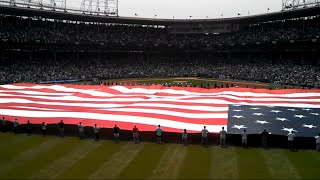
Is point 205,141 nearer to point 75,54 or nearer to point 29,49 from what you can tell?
point 29,49

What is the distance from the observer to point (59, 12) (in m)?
61.7

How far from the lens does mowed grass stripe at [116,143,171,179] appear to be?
41.8 ft

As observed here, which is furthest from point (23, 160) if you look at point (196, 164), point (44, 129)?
point (196, 164)

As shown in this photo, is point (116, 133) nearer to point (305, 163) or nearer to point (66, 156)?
point (66, 156)

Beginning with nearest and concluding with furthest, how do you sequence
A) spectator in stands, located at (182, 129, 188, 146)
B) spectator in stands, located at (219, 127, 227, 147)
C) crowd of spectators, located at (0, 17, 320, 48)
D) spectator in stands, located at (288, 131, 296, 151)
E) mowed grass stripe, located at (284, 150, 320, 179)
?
mowed grass stripe, located at (284, 150, 320, 179) < spectator in stands, located at (288, 131, 296, 151) < spectator in stands, located at (219, 127, 227, 147) < spectator in stands, located at (182, 129, 188, 146) < crowd of spectators, located at (0, 17, 320, 48)

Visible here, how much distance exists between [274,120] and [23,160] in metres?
13.2

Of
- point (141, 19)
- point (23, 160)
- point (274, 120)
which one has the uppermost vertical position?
point (141, 19)

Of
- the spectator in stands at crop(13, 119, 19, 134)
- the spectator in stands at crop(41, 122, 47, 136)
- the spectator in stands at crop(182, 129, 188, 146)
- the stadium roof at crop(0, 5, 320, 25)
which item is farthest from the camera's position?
the stadium roof at crop(0, 5, 320, 25)

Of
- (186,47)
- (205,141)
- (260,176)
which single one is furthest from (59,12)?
(260,176)

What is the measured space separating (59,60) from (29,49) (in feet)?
21.2

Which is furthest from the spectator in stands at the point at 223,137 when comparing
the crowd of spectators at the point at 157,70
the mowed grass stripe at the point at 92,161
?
the crowd of spectators at the point at 157,70

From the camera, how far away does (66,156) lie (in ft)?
49.1

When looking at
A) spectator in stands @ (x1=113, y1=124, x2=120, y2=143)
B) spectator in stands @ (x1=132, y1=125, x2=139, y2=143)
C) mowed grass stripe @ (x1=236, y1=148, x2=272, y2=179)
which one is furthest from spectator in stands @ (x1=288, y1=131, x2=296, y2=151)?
spectator in stands @ (x1=113, y1=124, x2=120, y2=143)

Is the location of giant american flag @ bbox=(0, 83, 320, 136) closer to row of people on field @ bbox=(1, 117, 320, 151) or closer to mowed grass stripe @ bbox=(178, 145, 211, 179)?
row of people on field @ bbox=(1, 117, 320, 151)
